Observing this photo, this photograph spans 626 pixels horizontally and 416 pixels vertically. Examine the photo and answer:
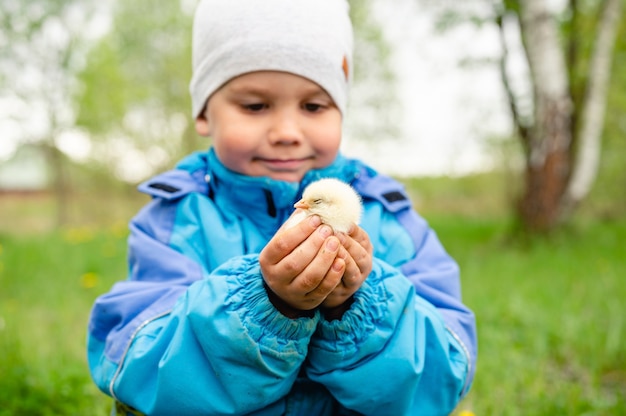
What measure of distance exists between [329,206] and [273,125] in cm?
54

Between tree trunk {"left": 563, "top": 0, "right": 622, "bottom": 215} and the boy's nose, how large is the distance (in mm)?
6036

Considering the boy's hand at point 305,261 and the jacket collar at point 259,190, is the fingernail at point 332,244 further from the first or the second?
the jacket collar at point 259,190

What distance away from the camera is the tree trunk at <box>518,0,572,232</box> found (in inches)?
247

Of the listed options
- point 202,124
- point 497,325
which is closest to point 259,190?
point 202,124

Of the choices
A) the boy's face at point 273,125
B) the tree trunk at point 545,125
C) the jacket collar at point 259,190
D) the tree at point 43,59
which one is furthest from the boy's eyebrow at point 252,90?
the tree at point 43,59

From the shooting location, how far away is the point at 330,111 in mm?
1742

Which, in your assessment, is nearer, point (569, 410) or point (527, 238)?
point (569, 410)

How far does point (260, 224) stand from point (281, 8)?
67 centimetres

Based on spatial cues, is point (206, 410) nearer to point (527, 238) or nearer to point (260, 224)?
point (260, 224)

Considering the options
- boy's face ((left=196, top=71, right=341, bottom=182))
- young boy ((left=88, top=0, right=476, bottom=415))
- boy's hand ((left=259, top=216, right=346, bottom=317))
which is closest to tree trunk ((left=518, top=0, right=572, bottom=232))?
young boy ((left=88, top=0, right=476, bottom=415))

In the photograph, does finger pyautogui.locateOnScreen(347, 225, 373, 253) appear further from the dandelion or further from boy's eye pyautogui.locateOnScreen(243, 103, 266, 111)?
the dandelion

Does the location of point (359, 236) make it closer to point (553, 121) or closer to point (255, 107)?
point (255, 107)

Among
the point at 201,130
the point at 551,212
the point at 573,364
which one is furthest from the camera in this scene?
the point at 551,212

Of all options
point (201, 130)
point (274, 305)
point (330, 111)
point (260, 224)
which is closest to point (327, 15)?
point (330, 111)
